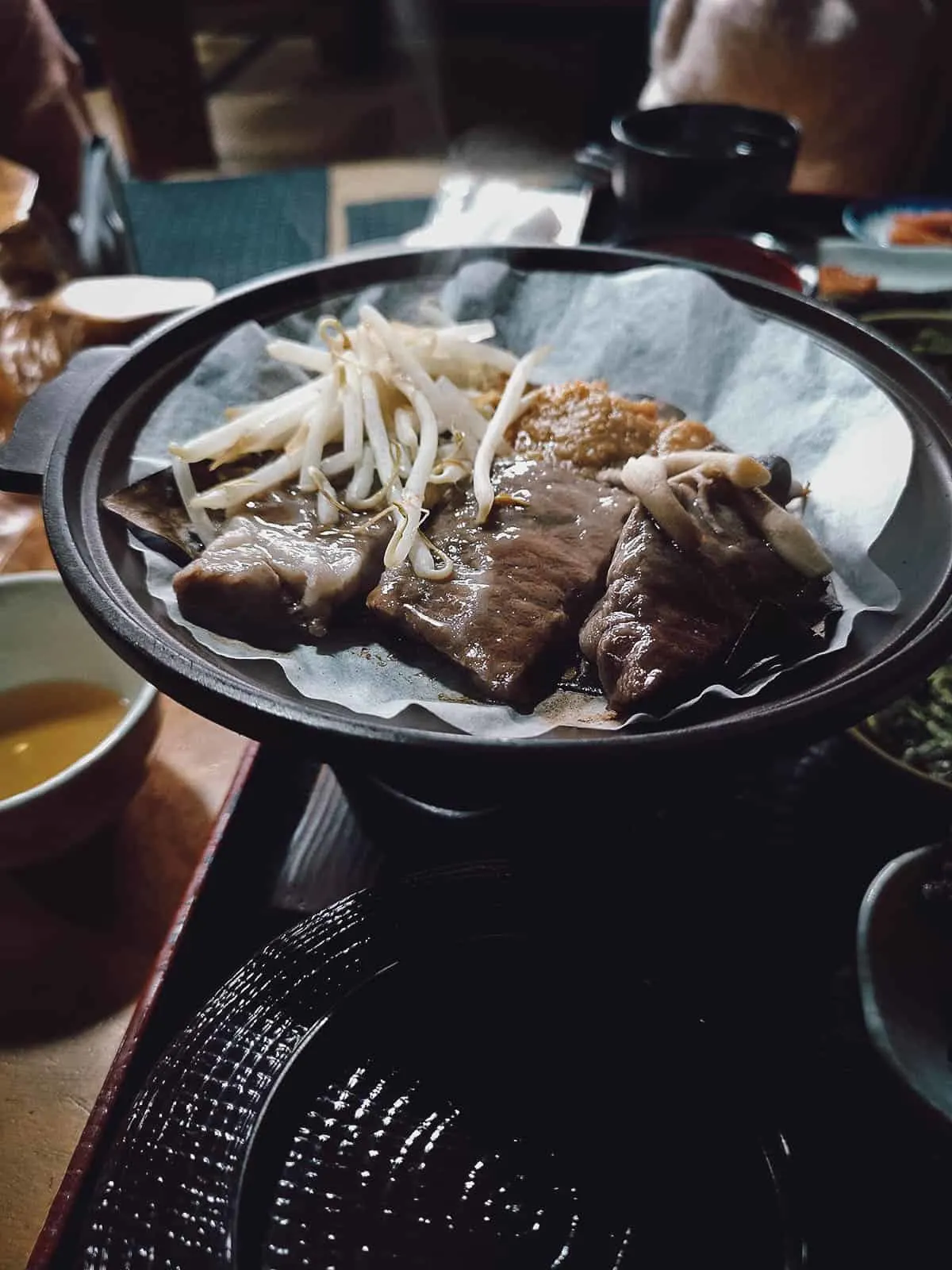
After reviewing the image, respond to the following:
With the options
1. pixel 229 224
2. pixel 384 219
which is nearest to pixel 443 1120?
pixel 384 219

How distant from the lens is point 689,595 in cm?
162

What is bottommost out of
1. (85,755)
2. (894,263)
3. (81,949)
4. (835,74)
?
(81,949)

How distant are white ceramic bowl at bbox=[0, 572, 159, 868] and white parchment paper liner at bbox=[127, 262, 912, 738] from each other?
0.98 feet

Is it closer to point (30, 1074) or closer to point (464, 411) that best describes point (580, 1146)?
point (30, 1074)

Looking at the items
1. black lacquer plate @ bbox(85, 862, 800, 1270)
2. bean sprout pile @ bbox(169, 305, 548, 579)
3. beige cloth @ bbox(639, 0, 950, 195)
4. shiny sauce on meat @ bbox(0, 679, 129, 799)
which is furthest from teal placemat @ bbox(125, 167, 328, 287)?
black lacquer plate @ bbox(85, 862, 800, 1270)

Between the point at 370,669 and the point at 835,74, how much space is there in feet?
15.0

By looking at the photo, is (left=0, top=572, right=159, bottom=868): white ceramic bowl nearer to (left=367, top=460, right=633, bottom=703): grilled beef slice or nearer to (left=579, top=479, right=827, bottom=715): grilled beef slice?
(left=367, top=460, right=633, bottom=703): grilled beef slice

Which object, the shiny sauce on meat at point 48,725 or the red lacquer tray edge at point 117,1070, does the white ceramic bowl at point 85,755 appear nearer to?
the shiny sauce on meat at point 48,725

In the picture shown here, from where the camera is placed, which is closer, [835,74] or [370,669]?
[370,669]

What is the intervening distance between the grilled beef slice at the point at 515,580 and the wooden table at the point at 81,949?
699 millimetres

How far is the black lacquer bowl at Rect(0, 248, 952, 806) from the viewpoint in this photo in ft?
3.92

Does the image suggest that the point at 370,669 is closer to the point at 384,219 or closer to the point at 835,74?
the point at 384,219

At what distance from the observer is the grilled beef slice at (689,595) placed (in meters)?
1.52

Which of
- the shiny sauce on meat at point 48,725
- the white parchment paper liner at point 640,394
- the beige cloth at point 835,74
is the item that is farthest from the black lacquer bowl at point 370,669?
the beige cloth at point 835,74
